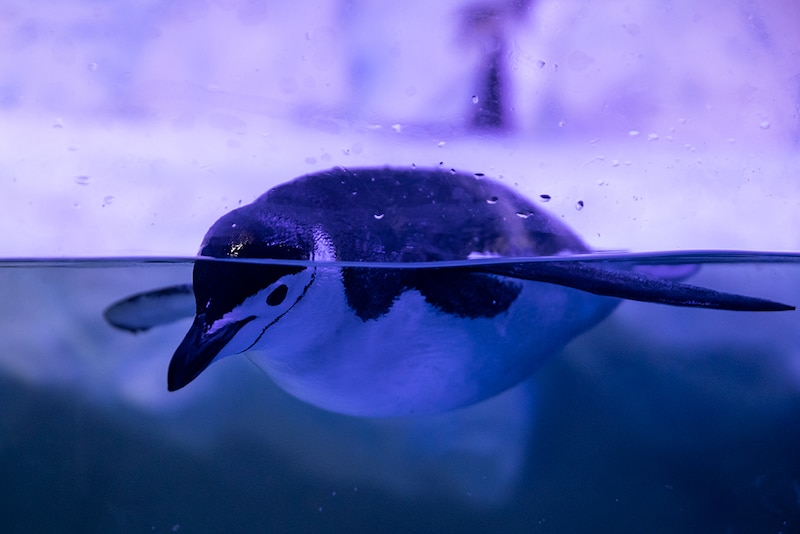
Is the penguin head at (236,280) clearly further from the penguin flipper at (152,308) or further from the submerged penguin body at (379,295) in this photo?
the penguin flipper at (152,308)

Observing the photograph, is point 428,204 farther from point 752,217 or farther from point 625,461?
point 625,461

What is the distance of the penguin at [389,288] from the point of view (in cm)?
99

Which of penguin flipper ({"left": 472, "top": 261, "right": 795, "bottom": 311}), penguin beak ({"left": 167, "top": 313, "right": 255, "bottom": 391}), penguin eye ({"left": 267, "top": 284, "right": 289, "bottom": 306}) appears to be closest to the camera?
penguin beak ({"left": 167, "top": 313, "right": 255, "bottom": 391})

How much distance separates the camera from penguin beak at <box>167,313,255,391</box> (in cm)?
89

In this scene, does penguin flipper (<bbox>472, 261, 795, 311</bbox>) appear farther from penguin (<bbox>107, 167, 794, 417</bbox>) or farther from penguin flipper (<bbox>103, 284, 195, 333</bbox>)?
penguin flipper (<bbox>103, 284, 195, 333</bbox>)

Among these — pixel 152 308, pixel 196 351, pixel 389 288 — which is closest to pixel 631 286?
pixel 389 288

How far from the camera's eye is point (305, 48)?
3.98 feet

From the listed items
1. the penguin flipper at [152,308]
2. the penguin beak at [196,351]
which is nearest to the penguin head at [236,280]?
the penguin beak at [196,351]

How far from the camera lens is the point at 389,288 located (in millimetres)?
1173

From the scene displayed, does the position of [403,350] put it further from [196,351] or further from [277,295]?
[196,351]

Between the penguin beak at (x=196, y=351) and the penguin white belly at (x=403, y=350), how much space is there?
148mm

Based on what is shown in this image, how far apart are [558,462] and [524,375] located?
0.30m

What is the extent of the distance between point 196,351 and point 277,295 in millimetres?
169

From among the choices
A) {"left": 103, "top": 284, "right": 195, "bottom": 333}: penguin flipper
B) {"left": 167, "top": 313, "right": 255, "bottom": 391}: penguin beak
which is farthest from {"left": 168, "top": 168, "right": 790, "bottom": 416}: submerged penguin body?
{"left": 103, "top": 284, "right": 195, "bottom": 333}: penguin flipper
